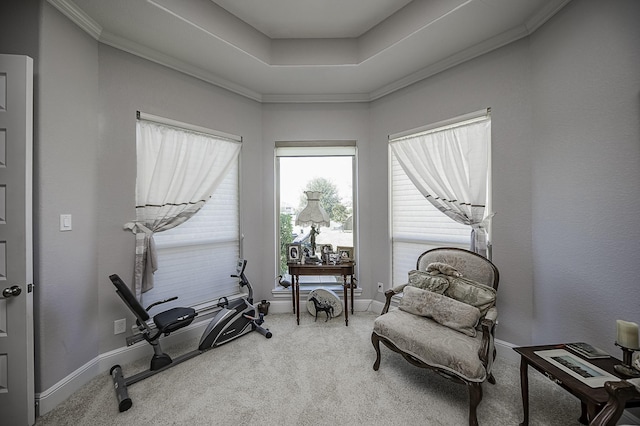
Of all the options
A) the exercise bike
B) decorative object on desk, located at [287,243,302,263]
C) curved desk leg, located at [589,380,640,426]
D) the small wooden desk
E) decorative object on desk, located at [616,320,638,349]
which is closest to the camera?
curved desk leg, located at [589,380,640,426]

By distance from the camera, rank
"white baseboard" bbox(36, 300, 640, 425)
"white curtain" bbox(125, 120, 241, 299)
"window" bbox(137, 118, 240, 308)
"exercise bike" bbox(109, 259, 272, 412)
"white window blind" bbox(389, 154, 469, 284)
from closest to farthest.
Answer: "white baseboard" bbox(36, 300, 640, 425)
"exercise bike" bbox(109, 259, 272, 412)
"white curtain" bbox(125, 120, 241, 299)
"window" bbox(137, 118, 240, 308)
"white window blind" bbox(389, 154, 469, 284)

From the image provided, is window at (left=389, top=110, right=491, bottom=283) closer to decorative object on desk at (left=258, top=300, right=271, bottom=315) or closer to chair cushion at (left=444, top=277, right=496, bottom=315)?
chair cushion at (left=444, top=277, right=496, bottom=315)

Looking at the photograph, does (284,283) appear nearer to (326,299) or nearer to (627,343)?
(326,299)

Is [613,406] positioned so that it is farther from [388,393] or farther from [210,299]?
[210,299]

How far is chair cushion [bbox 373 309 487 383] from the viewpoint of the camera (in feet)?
4.94

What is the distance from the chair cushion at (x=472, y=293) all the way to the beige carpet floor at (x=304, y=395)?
617mm

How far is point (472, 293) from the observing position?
1948 millimetres

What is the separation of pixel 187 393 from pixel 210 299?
43.1 inches

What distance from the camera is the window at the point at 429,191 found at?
2.35m

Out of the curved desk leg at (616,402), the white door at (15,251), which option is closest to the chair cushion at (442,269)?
the curved desk leg at (616,402)

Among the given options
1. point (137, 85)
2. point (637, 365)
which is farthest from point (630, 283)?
point (137, 85)

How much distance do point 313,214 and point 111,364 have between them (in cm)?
237

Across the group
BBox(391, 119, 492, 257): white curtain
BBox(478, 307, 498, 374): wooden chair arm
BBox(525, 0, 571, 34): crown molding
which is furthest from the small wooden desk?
BBox(525, 0, 571, 34): crown molding

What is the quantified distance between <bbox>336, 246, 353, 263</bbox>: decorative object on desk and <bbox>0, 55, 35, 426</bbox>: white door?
2588mm
